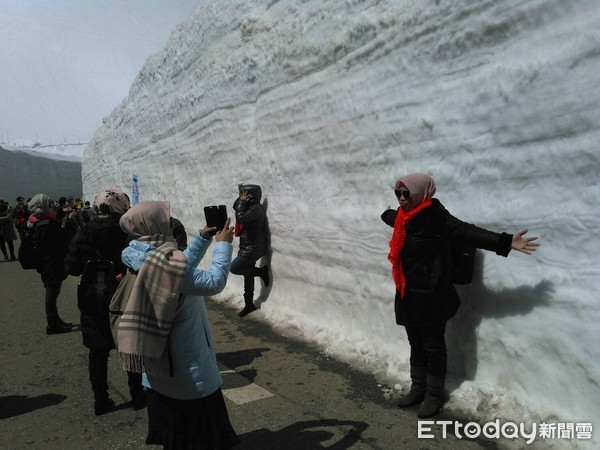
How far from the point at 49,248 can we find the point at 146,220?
4.23 m

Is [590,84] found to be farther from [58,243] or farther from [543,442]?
[58,243]

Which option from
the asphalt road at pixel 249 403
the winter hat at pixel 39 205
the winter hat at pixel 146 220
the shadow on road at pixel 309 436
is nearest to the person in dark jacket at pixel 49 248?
the winter hat at pixel 39 205

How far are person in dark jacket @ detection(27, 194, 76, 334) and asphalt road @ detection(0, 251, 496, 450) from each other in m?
0.37

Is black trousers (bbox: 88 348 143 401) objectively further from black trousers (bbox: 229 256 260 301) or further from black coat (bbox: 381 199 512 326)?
black trousers (bbox: 229 256 260 301)

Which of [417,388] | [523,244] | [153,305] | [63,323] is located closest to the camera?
[153,305]

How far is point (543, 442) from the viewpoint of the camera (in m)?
3.06

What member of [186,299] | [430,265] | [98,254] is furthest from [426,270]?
[98,254]

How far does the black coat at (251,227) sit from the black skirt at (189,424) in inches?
157

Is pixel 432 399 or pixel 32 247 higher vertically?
pixel 32 247

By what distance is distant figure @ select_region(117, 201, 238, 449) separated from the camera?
2.39m

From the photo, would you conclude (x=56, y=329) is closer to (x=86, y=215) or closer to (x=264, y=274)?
(x=86, y=215)

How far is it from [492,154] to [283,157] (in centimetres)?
317

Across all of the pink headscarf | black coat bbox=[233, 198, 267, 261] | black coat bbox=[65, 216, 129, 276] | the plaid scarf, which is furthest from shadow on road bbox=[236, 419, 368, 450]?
black coat bbox=[233, 198, 267, 261]

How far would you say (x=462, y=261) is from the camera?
3.58 meters
